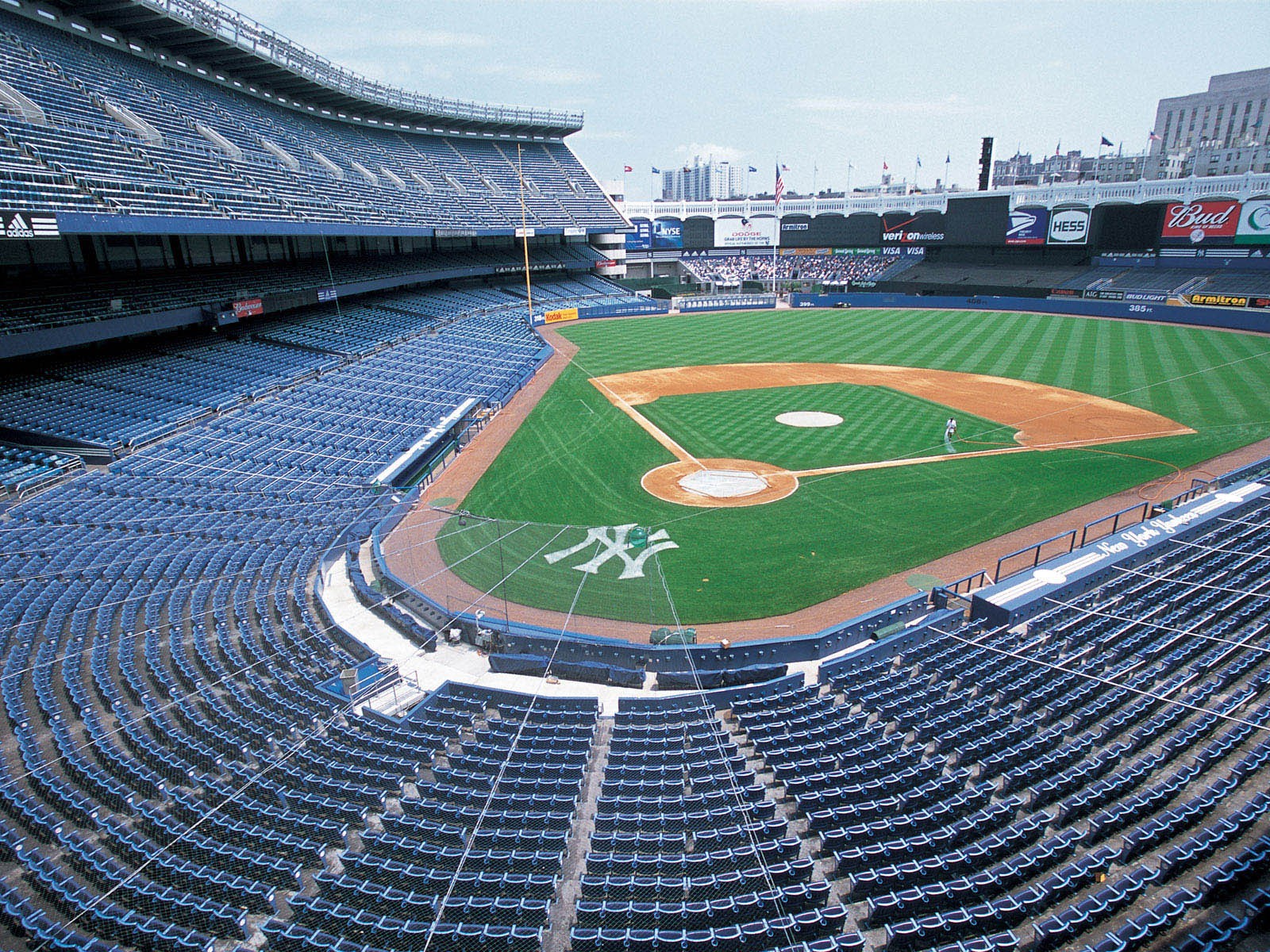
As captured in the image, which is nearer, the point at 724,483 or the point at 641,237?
the point at 724,483

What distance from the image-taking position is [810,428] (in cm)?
3162

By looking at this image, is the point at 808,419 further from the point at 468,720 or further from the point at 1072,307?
the point at 1072,307

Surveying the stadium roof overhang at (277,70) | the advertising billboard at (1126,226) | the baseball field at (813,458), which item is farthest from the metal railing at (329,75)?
A: the advertising billboard at (1126,226)

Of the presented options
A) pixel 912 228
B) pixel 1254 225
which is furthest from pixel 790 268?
pixel 1254 225

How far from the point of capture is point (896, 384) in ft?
129

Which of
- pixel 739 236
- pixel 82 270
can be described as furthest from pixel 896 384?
pixel 739 236

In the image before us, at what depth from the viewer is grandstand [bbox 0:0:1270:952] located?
26.1ft

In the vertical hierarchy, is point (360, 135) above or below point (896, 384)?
above

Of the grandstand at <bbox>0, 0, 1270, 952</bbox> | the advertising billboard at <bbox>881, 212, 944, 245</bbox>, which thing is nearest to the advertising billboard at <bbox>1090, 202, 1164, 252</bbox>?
the advertising billboard at <bbox>881, 212, 944, 245</bbox>

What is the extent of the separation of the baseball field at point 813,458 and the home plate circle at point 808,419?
0.17 m

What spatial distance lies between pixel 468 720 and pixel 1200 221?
7215 cm

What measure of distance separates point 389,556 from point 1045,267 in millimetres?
71632

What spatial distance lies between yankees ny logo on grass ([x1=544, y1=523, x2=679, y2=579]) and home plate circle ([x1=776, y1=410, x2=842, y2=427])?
13746 millimetres

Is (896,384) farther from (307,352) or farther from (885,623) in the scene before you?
(307,352)
